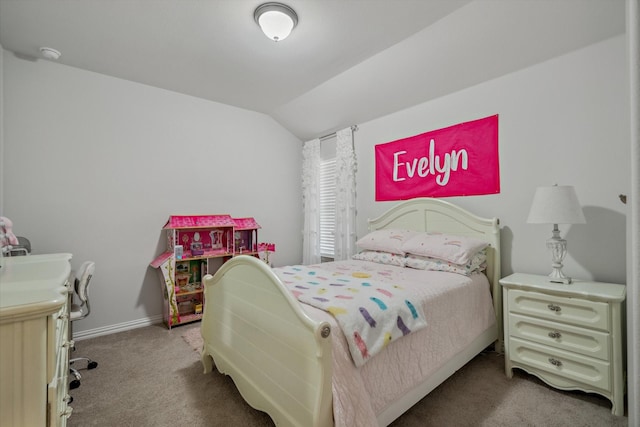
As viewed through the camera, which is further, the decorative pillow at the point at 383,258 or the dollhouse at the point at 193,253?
the dollhouse at the point at 193,253

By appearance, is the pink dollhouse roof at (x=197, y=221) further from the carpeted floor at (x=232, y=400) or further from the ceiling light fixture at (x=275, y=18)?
the ceiling light fixture at (x=275, y=18)

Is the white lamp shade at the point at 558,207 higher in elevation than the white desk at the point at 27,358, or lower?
higher

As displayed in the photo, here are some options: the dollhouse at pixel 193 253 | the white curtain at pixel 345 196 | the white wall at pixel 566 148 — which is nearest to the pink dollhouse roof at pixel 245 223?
the dollhouse at pixel 193 253

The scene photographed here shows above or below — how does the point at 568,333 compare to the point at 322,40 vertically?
below

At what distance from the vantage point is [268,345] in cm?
153

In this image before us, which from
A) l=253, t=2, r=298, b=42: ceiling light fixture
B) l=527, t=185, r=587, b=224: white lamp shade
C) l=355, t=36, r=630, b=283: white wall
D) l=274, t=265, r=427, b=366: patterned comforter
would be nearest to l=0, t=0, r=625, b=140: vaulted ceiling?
l=253, t=2, r=298, b=42: ceiling light fixture

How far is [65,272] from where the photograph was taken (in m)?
1.31

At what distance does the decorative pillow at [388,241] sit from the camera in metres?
2.80

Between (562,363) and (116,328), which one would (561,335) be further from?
(116,328)

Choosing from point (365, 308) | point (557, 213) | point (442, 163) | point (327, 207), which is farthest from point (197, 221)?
point (557, 213)

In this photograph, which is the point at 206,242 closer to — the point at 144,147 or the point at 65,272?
the point at 144,147

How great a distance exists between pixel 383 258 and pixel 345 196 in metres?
1.28

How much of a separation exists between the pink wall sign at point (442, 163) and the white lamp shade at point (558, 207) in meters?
0.59

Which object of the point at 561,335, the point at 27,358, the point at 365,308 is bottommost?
the point at 561,335
